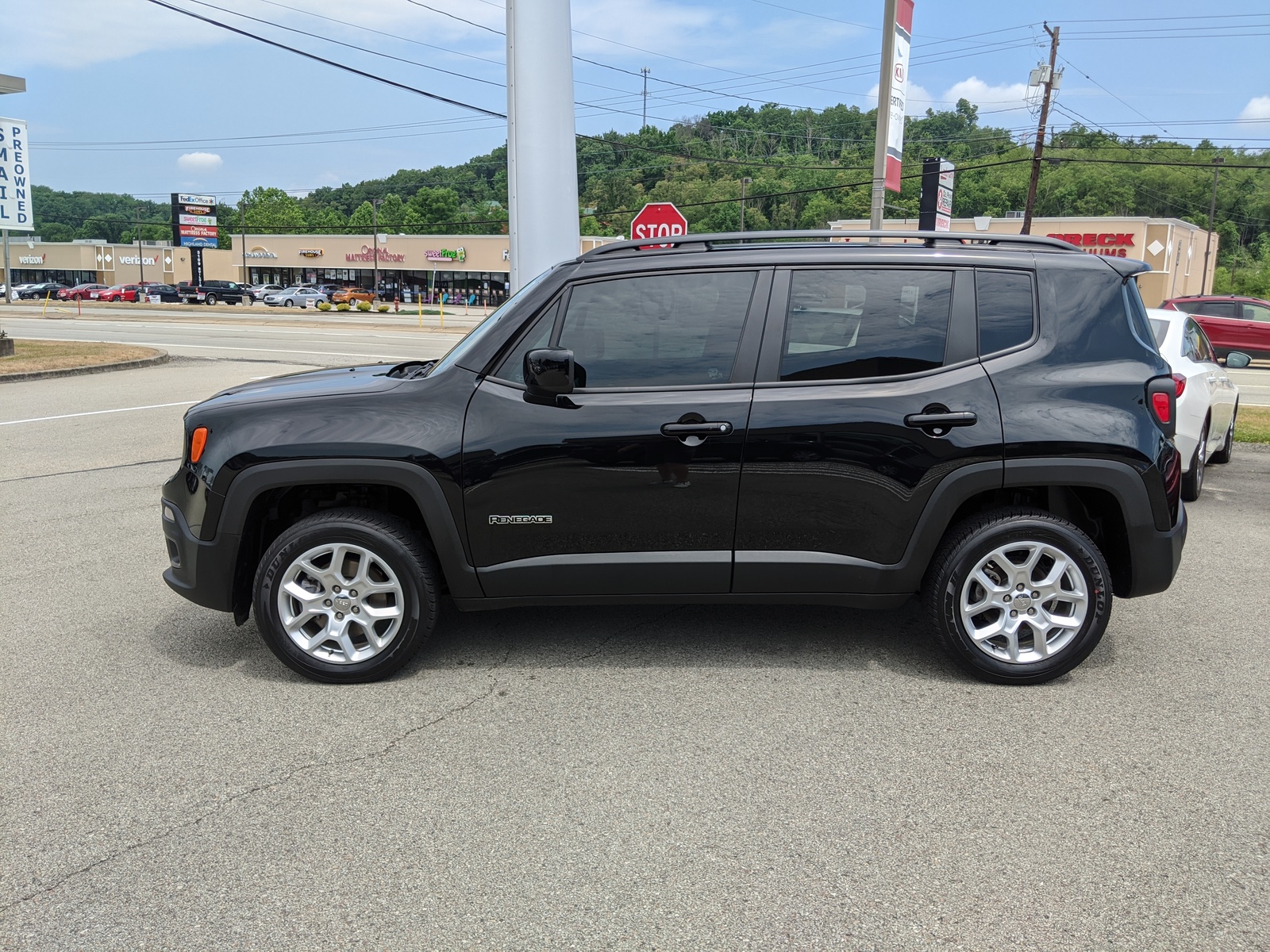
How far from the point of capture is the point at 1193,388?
7.58 meters

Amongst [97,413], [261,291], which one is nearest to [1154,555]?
[97,413]

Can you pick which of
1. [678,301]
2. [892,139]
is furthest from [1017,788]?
[892,139]

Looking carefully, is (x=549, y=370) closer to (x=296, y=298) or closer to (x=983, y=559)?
(x=983, y=559)

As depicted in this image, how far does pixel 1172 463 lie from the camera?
4.34 meters

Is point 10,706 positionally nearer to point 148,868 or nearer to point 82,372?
point 148,868

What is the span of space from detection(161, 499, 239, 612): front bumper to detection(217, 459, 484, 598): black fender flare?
0.46ft

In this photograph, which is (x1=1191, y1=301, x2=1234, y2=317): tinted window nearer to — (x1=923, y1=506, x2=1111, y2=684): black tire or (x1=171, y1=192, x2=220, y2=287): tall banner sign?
(x1=923, y1=506, x2=1111, y2=684): black tire

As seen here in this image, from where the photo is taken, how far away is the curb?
57.0 feet

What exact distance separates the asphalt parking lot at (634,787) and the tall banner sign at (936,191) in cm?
980

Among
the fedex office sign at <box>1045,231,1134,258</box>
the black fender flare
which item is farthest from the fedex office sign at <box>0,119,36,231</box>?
the fedex office sign at <box>1045,231,1134,258</box>

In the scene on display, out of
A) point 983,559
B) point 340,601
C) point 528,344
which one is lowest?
point 340,601

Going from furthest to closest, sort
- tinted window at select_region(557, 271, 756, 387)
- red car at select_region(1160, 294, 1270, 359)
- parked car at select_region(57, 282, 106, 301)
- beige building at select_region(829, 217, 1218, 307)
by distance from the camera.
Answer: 1. parked car at select_region(57, 282, 106, 301)
2. beige building at select_region(829, 217, 1218, 307)
3. red car at select_region(1160, 294, 1270, 359)
4. tinted window at select_region(557, 271, 756, 387)

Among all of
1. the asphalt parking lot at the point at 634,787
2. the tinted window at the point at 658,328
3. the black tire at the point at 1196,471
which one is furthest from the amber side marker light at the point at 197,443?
the black tire at the point at 1196,471

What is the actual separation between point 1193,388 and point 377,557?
628 cm
